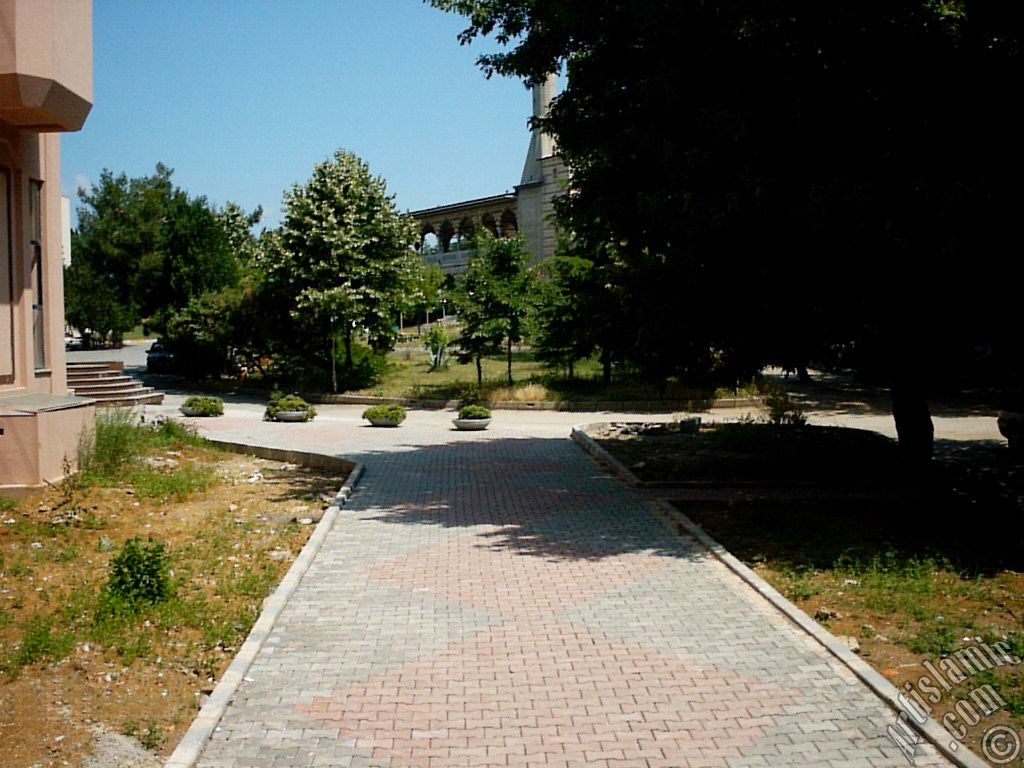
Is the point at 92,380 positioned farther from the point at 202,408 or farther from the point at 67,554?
the point at 67,554

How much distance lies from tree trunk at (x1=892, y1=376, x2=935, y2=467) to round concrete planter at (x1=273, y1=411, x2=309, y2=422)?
15.9 meters

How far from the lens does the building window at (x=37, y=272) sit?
1409 cm

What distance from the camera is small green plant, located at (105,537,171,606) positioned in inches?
297

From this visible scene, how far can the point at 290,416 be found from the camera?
24.7 metres

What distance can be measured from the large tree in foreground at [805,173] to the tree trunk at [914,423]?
30 millimetres

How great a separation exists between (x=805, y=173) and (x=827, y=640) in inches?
241

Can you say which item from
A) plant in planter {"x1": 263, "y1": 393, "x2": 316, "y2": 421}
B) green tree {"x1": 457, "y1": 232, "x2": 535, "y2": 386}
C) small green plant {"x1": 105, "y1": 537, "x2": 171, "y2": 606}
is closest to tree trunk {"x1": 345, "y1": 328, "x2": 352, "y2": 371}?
green tree {"x1": 457, "y1": 232, "x2": 535, "y2": 386}

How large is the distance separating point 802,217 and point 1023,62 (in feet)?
8.71

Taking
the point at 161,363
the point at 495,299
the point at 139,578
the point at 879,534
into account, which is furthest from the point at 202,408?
the point at 161,363

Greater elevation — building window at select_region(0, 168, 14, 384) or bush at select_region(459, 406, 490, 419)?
building window at select_region(0, 168, 14, 384)

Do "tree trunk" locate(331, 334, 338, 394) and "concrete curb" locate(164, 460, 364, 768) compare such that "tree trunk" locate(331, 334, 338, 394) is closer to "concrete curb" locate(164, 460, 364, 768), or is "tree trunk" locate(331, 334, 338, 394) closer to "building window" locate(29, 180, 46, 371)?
"building window" locate(29, 180, 46, 371)

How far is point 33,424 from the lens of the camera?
37.0 ft

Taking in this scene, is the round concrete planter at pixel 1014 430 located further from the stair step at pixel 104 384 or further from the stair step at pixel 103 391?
the stair step at pixel 103 391

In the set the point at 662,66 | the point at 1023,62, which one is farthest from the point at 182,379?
the point at 1023,62
